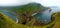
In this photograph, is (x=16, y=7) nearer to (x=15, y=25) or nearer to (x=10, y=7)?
(x=10, y=7)

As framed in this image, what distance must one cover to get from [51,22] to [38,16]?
0.17m

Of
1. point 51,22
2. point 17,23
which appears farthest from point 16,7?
point 51,22

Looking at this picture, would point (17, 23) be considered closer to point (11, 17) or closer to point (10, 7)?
point (11, 17)

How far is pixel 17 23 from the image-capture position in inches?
61.5

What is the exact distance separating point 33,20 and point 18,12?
204mm

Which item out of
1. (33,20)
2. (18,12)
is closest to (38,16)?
(33,20)

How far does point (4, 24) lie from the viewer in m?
1.55

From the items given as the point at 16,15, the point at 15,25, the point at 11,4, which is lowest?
the point at 15,25

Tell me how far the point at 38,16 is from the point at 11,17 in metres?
0.32

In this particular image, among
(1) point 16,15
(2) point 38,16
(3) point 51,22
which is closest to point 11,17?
(1) point 16,15

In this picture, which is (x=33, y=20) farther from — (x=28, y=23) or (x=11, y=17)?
(x=11, y=17)

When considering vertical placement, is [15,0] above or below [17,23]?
above

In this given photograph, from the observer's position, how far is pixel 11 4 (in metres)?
1.62

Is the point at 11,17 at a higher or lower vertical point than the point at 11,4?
lower
